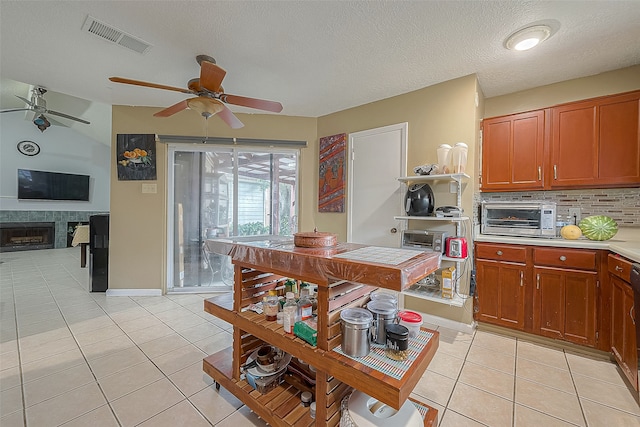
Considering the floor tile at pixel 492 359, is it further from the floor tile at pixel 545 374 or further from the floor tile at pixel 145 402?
the floor tile at pixel 145 402

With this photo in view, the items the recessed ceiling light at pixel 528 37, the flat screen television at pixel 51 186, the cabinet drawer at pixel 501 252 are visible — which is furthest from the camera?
the flat screen television at pixel 51 186

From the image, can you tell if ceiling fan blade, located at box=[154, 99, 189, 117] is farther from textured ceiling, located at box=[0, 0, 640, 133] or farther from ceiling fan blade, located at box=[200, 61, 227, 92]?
textured ceiling, located at box=[0, 0, 640, 133]

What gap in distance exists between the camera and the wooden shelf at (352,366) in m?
0.87

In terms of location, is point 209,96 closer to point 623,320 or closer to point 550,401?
point 550,401

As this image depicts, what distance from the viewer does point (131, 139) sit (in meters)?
3.38

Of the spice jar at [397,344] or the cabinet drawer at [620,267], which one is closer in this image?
the spice jar at [397,344]

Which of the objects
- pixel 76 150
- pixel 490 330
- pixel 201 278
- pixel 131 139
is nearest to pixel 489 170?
pixel 490 330

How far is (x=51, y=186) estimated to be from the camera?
6.72 metres

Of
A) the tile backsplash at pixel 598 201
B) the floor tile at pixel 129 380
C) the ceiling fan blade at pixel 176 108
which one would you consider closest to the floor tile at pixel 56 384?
the floor tile at pixel 129 380

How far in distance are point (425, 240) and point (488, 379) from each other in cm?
114

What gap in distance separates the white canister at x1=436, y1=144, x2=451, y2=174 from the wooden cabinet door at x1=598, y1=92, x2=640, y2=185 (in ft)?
4.25

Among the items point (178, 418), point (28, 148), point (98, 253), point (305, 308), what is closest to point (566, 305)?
point (305, 308)

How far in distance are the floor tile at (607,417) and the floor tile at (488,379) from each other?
36 centimetres

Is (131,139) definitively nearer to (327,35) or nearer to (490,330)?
(327,35)
